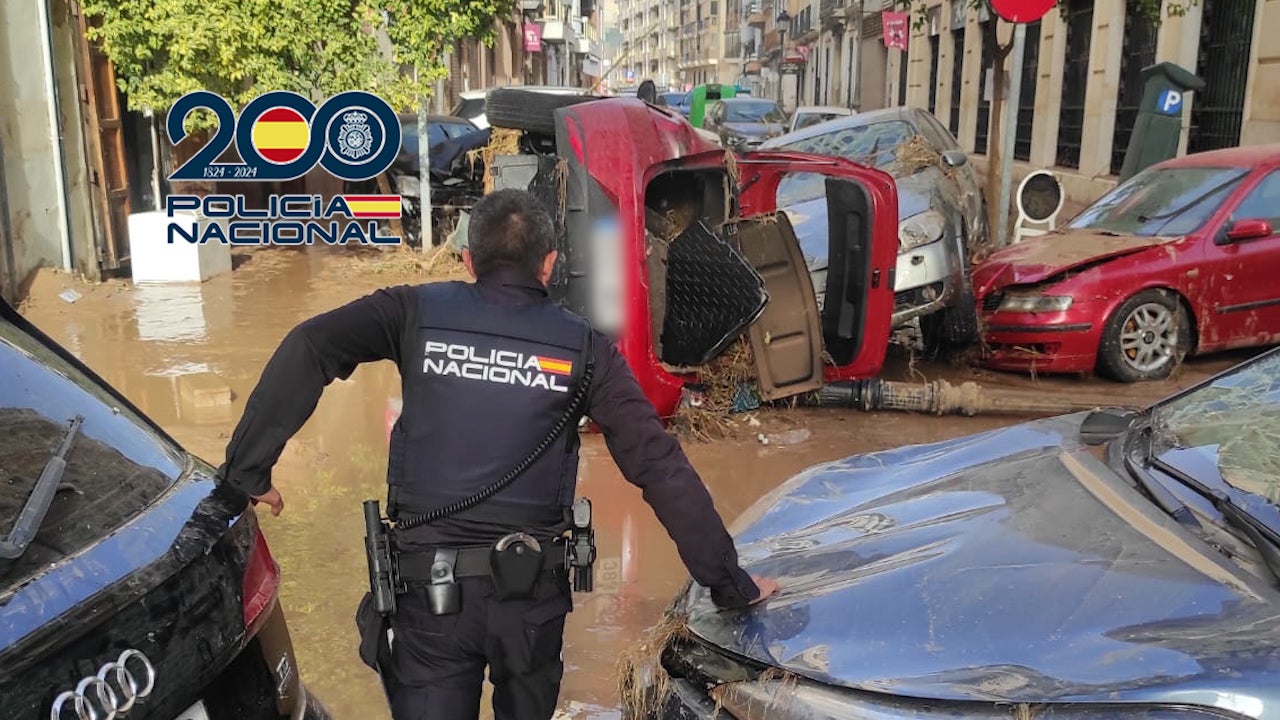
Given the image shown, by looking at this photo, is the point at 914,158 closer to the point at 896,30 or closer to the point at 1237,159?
the point at 1237,159

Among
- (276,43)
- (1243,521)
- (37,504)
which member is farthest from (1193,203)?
(276,43)

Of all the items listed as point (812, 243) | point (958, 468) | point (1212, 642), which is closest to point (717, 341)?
point (812, 243)

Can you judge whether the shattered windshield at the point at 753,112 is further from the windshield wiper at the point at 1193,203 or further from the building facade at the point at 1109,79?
the windshield wiper at the point at 1193,203

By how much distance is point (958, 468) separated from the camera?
123 inches

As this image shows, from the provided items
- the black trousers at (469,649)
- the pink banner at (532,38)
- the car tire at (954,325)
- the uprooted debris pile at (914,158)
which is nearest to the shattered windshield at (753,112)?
the uprooted debris pile at (914,158)

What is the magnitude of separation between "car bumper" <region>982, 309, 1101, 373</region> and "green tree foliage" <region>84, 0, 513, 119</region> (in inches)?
269

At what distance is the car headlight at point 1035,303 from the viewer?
7336 mm

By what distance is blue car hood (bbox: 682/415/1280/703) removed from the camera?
6.45 ft

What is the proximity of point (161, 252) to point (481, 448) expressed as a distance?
9.93 m

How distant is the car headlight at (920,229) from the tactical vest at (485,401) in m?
5.32

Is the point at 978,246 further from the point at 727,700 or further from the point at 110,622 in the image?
the point at 110,622

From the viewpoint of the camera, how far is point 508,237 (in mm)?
2574

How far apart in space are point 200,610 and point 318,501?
12.2 feet

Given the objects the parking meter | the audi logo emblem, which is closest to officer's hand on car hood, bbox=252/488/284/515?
the audi logo emblem
